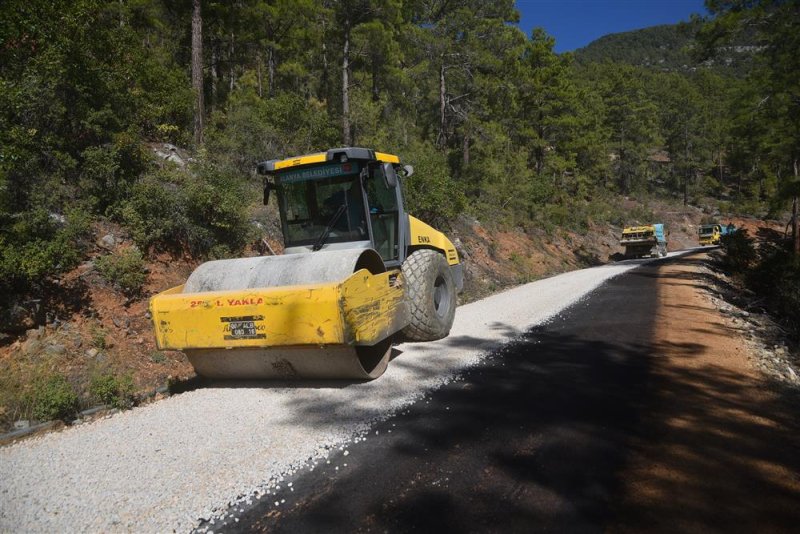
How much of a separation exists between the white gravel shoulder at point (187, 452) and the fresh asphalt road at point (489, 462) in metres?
0.25

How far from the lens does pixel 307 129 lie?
17969 millimetres

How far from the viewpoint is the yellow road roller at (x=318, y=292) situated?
4242 millimetres

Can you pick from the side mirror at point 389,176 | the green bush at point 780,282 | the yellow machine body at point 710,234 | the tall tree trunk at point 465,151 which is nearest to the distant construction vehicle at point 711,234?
the yellow machine body at point 710,234

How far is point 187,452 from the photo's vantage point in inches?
138

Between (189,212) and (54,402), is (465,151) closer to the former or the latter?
(189,212)

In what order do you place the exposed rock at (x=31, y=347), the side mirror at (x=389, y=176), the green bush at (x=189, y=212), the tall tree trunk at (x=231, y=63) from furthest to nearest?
the tall tree trunk at (x=231, y=63)
the green bush at (x=189, y=212)
the side mirror at (x=389, y=176)
the exposed rock at (x=31, y=347)

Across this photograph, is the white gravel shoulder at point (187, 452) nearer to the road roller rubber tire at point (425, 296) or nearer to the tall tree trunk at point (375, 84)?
the road roller rubber tire at point (425, 296)

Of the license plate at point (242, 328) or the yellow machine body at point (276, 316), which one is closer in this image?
the yellow machine body at point (276, 316)

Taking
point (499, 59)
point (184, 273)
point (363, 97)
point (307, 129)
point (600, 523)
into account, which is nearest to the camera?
point (600, 523)

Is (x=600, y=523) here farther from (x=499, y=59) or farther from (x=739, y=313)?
(x=499, y=59)

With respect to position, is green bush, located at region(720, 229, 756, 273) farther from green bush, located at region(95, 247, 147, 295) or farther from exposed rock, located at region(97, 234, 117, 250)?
exposed rock, located at region(97, 234, 117, 250)

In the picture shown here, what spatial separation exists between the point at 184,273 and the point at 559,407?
22.5ft

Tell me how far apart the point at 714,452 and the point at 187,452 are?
388 centimetres

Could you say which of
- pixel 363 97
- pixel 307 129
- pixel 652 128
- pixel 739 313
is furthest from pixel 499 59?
pixel 652 128
